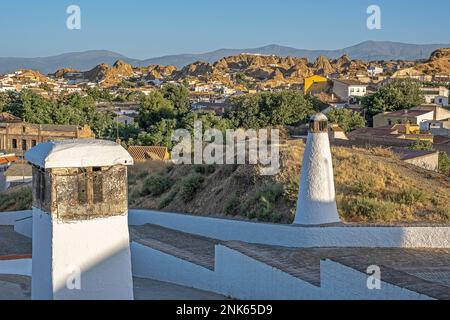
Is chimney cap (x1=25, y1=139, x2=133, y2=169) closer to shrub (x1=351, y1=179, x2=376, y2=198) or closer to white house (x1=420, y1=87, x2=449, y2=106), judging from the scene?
shrub (x1=351, y1=179, x2=376, y2=198)

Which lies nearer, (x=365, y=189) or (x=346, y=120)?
(x=365, y=189)

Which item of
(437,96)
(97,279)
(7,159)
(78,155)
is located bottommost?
(7,159)

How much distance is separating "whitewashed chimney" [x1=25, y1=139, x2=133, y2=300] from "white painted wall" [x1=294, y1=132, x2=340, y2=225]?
16.9 ft

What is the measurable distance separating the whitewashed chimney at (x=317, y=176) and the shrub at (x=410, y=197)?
241 centimetres

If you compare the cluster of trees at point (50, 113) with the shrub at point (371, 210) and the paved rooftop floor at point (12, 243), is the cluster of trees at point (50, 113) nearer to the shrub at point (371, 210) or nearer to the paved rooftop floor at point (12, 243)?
the paved rooftop floor at point (12, 243)

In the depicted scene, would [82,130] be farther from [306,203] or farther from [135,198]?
[306,203]

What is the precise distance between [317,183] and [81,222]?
5.70 m

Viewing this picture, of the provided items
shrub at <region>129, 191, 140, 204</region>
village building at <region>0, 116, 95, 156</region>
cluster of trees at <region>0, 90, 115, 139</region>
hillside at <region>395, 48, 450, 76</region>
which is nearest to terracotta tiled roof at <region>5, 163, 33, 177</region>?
village building at <region>0, 116, 95, 156</region>

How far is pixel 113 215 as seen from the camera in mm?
7250

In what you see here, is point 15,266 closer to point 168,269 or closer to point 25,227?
point 168,269

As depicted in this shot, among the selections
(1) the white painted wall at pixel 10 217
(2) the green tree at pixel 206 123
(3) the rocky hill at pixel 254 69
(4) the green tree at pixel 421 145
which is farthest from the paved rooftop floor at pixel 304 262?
(3) the rocky hill at pixel 254 69

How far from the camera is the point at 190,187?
17.5 meters

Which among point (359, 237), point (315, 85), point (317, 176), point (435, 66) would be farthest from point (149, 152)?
point (435, 66)

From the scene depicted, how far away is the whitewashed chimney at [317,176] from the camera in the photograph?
39.0 ft
